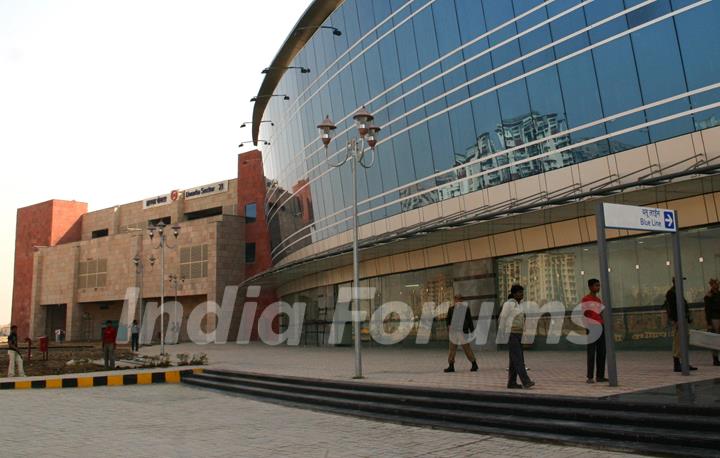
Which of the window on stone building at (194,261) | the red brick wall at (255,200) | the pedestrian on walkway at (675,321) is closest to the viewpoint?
the pedestrian on walkway at (675,321)

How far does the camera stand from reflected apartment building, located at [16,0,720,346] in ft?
52.7

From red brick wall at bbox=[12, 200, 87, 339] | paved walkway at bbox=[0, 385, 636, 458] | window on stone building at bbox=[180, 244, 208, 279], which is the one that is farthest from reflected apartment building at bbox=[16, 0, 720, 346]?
red brick wall at bbox=[12, 200, 87, 339]

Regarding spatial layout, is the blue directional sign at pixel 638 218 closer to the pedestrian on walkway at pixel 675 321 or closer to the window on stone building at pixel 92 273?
the pedestrian on walkway at pixel 675 321

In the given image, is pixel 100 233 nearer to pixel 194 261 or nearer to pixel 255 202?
pixel 194 261

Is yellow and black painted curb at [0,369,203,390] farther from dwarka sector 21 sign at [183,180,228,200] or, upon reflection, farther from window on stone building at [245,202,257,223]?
dwarka sector 21 sign at [183,180,228,200]

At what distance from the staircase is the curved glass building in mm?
7218

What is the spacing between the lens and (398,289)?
27969 mm

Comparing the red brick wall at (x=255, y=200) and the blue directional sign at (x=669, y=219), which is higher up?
the red brick wall at (x=255, y=200)

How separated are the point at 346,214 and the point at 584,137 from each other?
518 inches

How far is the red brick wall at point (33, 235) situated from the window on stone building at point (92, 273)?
9.57 m

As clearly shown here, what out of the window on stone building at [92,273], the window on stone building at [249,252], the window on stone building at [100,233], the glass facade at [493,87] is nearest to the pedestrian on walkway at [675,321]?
the glass facade at [493,87]

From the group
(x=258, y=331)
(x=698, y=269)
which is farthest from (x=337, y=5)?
(x=258, y=331)

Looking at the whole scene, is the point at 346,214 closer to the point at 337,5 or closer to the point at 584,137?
the point at 337,5

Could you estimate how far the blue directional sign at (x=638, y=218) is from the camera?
1082 centimetres
